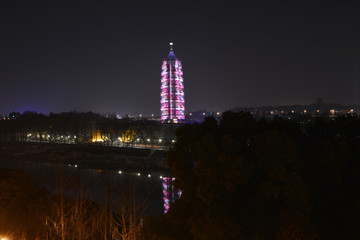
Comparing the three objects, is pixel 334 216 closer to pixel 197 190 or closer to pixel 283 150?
pixel 283 150

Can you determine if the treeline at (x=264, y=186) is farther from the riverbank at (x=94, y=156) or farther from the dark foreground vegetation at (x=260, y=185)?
the riverbank at (x=94, y=156)

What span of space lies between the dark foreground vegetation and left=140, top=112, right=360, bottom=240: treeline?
0.02 meters

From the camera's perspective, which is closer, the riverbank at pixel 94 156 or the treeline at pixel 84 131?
the riverbank at pixel 94 156

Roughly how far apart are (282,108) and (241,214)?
77.9 metres

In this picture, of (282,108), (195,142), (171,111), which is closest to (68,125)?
(171,111)

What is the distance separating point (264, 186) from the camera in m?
5.48

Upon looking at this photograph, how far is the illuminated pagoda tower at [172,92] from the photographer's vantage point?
2473 inches

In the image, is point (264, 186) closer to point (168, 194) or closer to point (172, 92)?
point (168, 194)

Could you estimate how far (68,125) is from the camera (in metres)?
46.8

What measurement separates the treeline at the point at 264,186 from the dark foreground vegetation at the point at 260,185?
0.02 meters

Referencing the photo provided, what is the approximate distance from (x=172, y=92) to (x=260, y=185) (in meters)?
57.6

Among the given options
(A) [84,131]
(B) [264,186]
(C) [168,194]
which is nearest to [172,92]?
(A) [84,131]

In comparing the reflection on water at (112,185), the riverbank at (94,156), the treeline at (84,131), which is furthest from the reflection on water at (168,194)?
the treeline at (84,131)

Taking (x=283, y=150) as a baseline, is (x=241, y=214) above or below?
below
